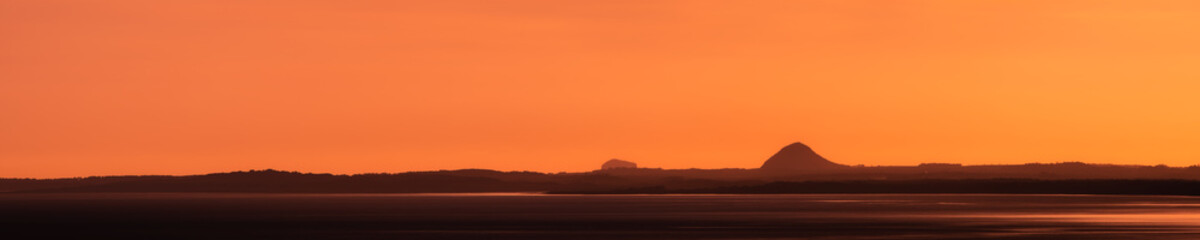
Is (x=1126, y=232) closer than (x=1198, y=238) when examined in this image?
No

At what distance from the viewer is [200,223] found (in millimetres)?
96000

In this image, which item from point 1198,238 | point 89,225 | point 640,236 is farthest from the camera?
point 89,225

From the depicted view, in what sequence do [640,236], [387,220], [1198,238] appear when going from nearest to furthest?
[1198,238] → [640,236] → [387,220]

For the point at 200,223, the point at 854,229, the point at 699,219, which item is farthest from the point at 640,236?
the point at 200,223

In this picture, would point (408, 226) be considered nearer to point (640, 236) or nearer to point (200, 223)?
point (200, 223)

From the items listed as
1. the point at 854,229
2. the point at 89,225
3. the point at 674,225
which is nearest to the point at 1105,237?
the point at 854,229

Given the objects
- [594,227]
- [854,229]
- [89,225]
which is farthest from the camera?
[89,225]

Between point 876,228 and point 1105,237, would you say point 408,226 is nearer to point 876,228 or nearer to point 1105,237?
point 876,228

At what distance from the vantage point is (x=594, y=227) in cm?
8625

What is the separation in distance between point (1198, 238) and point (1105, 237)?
13.4 ft

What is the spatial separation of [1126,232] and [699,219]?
31.3 metres

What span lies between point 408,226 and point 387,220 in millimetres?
12816

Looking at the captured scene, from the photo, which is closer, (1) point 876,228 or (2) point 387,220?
(1) point 876,228

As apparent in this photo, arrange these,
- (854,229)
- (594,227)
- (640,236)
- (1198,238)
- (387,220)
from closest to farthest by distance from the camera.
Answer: (1198,238) → (640,236) → (854,229) → (594,227) → (387,220)
